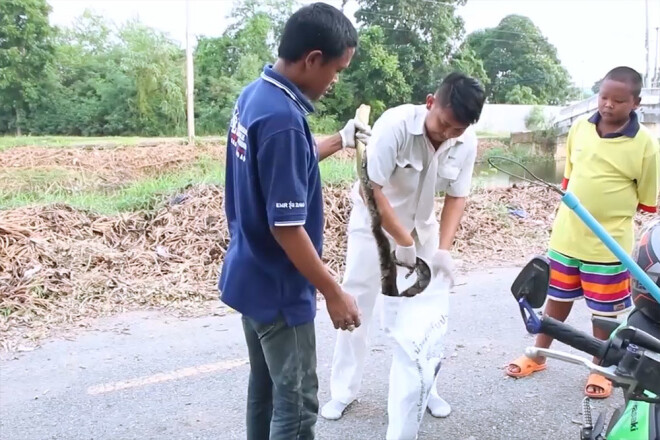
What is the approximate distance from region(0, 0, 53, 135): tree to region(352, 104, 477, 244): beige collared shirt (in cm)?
2859

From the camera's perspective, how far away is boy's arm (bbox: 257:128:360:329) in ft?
5.07

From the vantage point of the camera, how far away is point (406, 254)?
2.43m

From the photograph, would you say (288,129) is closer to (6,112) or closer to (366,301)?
(366,301)

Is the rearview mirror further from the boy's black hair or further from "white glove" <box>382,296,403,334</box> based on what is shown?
the boy's black hair

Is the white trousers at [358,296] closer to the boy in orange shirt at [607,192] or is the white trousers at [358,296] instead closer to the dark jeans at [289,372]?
the dark jeans at [289,372]

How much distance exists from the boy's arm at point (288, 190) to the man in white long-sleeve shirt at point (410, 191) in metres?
0.77

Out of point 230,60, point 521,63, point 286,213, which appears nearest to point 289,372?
point 286,213

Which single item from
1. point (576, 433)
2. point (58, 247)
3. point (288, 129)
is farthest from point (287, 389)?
point (58, 247)

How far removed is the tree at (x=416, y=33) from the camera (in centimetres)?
2898

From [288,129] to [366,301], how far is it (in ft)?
4.31

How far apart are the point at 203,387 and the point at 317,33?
206 cm

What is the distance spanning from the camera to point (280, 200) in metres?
1.56

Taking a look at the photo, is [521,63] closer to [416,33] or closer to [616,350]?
[416,33]

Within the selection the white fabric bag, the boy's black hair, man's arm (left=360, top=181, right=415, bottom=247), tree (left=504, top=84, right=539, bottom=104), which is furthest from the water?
tree (left=504, top=84, right=539, bottom=104)
